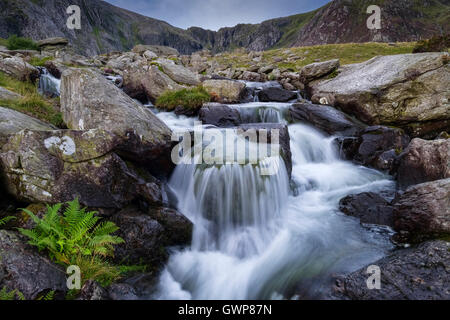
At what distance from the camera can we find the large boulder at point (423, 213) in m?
5.41

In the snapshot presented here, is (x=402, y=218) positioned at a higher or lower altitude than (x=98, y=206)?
lower

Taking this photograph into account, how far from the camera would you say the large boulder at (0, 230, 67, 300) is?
141 inches

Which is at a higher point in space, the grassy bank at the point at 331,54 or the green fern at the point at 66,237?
the grassy bank at the point at 331,54

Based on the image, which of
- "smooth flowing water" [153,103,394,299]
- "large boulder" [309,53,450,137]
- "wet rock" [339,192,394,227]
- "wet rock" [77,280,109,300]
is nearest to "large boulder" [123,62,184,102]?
"smooth flowing water" [153,103,394,299]

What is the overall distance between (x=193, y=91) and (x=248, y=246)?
34.9ft

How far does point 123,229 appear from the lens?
539 cm

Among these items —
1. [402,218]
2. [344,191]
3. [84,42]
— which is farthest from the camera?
[84,42]

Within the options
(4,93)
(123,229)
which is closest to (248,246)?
(123,229)

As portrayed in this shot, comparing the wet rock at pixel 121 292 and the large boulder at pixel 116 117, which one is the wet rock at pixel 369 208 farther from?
the wet rock at pixel 121 292

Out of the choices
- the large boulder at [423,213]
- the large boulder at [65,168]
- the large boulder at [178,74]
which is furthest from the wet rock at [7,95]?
the large boulder at [423,213]

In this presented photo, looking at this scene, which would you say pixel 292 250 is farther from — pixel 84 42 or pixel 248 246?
pixel 84 42

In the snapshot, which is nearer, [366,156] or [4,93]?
[4,93]

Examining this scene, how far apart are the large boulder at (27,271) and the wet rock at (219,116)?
922cm
